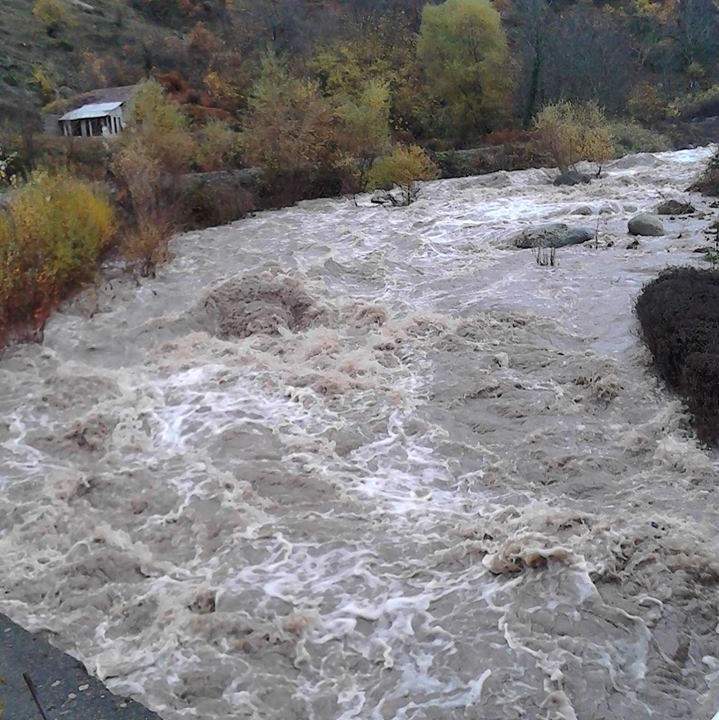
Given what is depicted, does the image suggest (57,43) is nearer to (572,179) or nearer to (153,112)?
(153,112)

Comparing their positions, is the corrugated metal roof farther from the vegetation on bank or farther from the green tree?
the green tree

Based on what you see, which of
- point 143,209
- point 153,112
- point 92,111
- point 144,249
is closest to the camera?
point 144,249

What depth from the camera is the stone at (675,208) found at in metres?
19.9

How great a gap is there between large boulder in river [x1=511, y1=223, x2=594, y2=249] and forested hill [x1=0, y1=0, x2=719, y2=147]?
18.4m

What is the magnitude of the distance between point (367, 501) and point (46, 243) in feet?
29.7

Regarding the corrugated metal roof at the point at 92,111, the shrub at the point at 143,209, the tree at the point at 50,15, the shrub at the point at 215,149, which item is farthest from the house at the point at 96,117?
the tree at the point at 50,15

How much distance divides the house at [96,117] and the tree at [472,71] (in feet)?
46.7

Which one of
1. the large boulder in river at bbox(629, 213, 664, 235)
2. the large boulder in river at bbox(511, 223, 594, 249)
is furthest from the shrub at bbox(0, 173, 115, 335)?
the large boulder in river at bbox(629, 213, 664, 235)

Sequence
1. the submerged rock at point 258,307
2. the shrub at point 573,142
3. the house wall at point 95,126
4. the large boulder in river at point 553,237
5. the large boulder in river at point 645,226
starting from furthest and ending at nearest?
the house wall at point 95,126 → the shrub at point 573,142 → the large boulder in river at point 645,226 → the large boulder in river at point 553,237 → the submerged rock at point 258,307

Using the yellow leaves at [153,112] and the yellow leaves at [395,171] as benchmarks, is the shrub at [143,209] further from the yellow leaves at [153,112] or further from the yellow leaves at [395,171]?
the yellow leaves at [395,171]

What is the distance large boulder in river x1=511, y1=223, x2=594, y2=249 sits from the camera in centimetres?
1798

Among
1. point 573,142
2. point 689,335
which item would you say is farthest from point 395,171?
point 689,335

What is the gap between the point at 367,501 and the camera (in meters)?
8.94

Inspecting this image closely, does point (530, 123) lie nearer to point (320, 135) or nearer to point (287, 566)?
point (320, 135)
